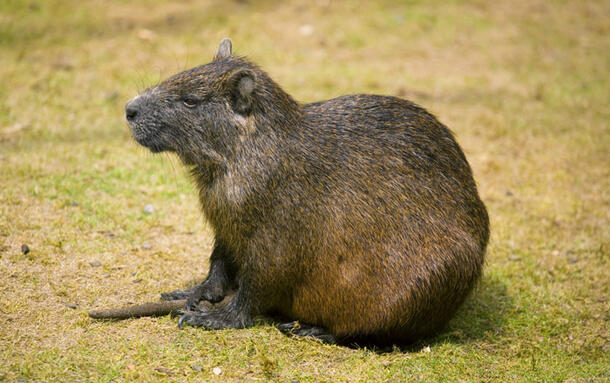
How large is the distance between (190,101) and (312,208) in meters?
1.12

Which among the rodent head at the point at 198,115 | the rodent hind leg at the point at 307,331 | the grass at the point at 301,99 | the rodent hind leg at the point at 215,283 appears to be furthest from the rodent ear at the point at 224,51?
the rodent hind leg at the point at 307,331

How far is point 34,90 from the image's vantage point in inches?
324

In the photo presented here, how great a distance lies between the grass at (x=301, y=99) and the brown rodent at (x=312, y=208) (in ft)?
0.98

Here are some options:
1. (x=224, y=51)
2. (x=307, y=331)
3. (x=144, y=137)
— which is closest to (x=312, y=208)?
(x=307, y=331)

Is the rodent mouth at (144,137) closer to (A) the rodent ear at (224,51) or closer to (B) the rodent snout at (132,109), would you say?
(B) the rodent snout at (132,109)

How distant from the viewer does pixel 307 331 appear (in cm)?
485

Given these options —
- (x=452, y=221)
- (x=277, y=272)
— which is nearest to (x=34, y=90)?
(x=277, y=272)

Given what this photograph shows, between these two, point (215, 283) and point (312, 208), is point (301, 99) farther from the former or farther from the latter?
point (312, 208)

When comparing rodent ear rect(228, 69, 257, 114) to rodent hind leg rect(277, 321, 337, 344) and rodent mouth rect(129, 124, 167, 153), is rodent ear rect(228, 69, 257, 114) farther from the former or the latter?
rodent hind leg rect(277, 321, 337, 344)

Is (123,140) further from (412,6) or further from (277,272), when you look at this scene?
(412,6)

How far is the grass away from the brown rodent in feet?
0.98

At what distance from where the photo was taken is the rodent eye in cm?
461

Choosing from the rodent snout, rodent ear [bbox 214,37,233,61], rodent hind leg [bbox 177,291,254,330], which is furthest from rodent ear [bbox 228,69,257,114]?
rodent hind leg [bbox 177,291,254,330]

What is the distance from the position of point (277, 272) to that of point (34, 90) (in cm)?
506
